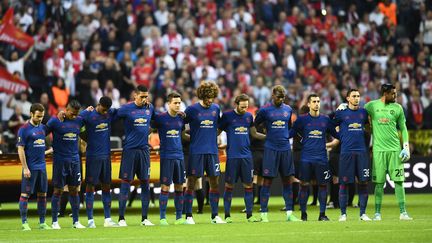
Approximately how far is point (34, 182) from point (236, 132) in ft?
12.3

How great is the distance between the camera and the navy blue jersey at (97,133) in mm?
20531

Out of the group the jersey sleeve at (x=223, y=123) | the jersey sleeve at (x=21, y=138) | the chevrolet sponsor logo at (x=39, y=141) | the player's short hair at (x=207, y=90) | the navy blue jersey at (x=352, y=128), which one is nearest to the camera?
the jersey sleeve at (x=21, y=138)

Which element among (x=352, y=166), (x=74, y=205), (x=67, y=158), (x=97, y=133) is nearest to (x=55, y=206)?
(x=74, y=205)

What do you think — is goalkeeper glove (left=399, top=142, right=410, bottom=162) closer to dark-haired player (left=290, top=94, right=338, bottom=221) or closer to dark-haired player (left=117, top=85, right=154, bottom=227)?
dark-haired player (left=290, top=94, right=338, bottom=221)

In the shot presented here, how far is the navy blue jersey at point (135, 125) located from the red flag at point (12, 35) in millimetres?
9477

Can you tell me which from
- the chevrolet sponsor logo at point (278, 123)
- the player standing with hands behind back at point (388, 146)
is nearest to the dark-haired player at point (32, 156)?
the chevrolet sponsor logo at point (278, 123)

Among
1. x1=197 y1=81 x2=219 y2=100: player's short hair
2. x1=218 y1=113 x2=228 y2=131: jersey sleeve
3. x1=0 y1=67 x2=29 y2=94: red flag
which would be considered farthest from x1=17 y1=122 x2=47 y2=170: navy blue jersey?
x1=0 y1=67 x2=29 y2=94: red flag

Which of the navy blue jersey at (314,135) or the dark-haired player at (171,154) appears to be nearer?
the dark-haired player at (171,154)

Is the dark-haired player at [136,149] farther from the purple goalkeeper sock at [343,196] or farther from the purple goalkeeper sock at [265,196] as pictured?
the purple goalkeeper sock at [343,196]

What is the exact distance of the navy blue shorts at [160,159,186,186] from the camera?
68.0 feet

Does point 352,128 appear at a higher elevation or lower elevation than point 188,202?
higher

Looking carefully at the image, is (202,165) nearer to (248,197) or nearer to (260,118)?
(248,197)

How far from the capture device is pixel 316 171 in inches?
834

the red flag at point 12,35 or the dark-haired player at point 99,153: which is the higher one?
the red flag at point 12,35
